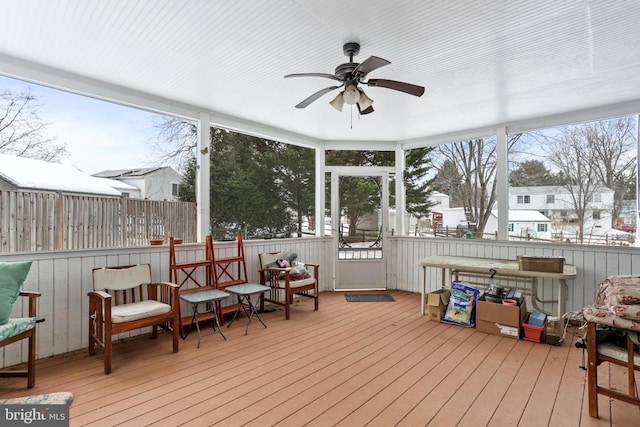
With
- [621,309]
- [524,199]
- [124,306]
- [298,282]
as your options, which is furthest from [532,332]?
[124,306]

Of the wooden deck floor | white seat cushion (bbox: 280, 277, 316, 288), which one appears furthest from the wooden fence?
white seat cushion (bbox: 280, 277, 316, 288)

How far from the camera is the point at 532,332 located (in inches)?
133

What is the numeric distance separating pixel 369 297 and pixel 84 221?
3.86 m

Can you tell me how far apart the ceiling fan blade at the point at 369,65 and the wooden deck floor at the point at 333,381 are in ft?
7.60

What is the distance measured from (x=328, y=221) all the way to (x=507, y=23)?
3861 millimetres

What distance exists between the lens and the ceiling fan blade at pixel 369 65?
7.11 ft

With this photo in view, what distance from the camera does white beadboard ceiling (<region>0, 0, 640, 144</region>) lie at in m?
2.13

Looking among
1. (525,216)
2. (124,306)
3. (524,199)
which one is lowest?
(124,306)

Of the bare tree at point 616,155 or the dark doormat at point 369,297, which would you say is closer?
the bare tree at point 616,155

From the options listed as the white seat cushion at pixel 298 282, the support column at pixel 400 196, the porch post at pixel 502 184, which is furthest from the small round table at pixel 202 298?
the porch post at pixel 502 184

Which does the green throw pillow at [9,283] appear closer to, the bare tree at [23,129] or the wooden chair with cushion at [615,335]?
the bare tree at [23,129]

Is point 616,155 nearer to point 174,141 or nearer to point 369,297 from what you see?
point 369,297

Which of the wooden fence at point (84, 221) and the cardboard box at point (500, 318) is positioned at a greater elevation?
the wooden fence at point (84, 221)

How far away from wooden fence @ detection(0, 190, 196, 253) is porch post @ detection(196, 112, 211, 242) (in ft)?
0.33
